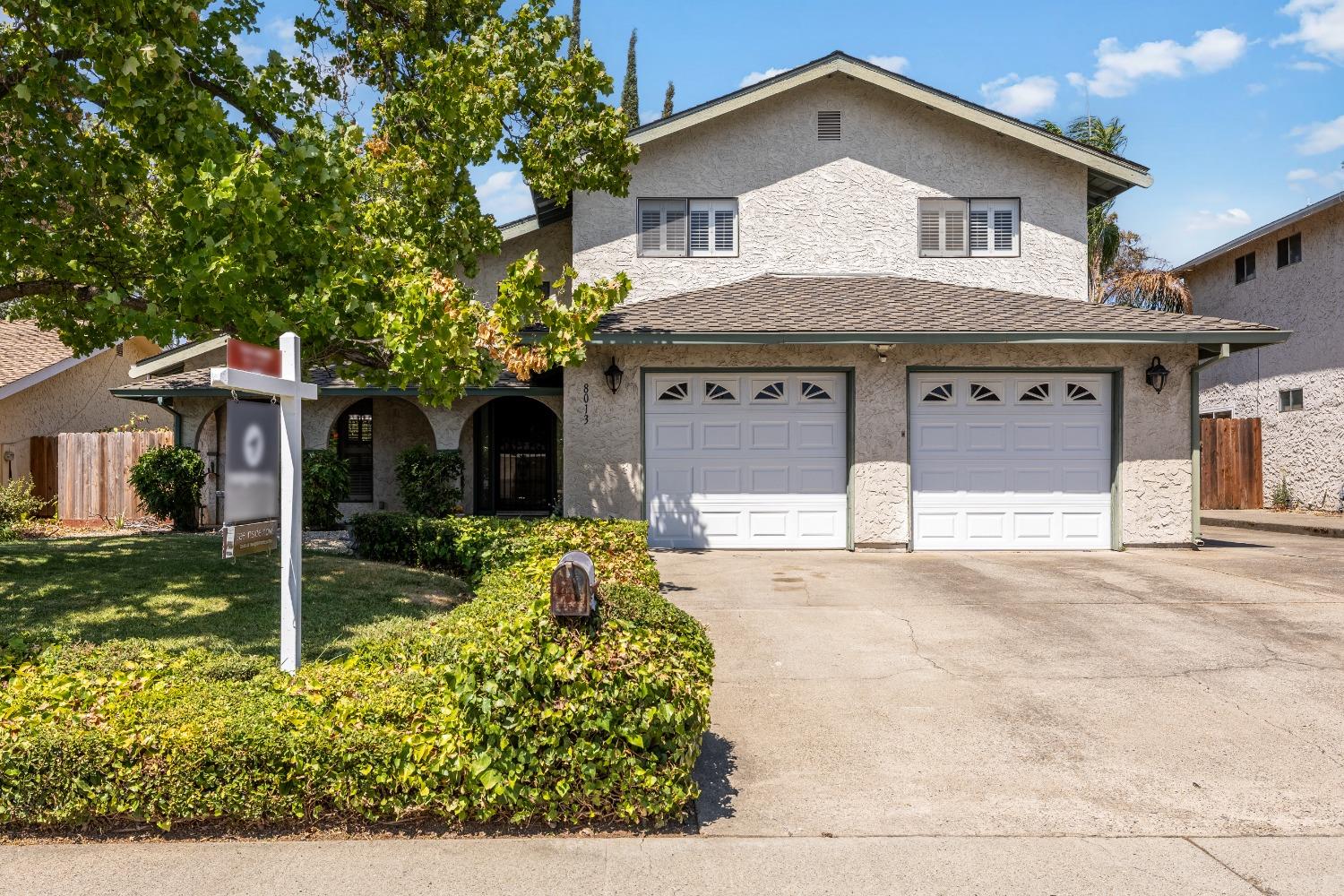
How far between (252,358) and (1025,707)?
5.40 m

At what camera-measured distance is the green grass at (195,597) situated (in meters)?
7.25

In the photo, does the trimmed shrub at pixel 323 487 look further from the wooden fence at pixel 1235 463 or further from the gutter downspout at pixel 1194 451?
the wooden fence at pixel 1235 463

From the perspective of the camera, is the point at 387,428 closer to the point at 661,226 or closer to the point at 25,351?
the point at 661,226

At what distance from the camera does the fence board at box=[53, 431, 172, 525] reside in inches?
666

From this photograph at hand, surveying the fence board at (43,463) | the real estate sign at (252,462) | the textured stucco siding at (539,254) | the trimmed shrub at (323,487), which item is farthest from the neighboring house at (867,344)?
the real estate sign at (252,462)

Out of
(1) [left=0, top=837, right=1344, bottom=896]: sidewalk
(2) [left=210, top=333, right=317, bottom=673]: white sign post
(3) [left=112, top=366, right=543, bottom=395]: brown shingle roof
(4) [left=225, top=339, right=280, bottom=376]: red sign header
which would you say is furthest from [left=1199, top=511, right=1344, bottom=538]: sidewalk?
(4) [left=225, top=339, right=280, bottom=376]: red sign header

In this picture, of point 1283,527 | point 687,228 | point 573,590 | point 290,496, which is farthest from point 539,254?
point 1283,527

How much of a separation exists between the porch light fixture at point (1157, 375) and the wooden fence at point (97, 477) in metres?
17.5

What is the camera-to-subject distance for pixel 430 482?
15430mm

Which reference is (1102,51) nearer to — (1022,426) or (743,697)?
(1022,426)

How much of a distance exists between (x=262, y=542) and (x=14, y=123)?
710cm

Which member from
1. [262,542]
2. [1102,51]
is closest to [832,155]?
Result: [262,542]

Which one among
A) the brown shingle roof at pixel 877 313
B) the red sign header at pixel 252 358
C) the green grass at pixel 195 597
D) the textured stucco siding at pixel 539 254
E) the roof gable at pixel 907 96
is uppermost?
the roof gable at pixel 907 96

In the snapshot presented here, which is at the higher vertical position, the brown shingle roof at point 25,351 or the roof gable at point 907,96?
the roof gable at point 907,96
